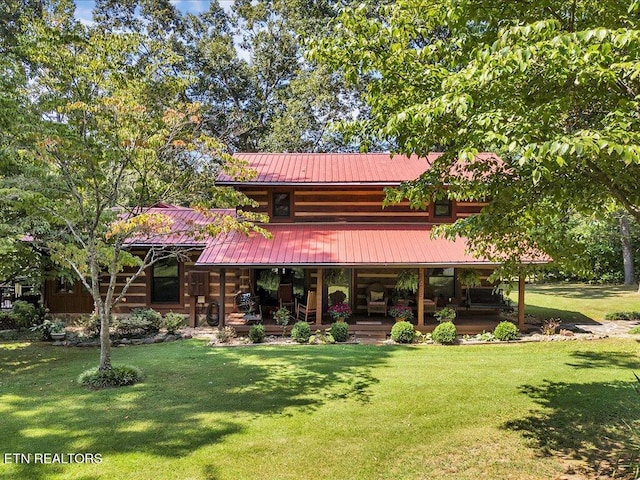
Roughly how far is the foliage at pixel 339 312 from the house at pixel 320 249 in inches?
21.3

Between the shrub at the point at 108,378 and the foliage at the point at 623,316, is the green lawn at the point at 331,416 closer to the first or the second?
the shrub at the point at 108,378

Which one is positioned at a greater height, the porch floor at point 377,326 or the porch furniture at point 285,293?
the porch furniture at point 285,293

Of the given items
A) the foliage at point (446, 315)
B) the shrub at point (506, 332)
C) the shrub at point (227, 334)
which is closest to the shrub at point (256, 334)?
the shrub at point (227, 334)

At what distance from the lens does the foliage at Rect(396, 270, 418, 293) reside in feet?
52.0

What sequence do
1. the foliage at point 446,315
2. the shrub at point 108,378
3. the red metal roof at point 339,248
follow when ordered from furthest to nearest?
1. the foliage at point 446,315
2. the red metal roof at point 339,248
3. the shrub at point 108,378

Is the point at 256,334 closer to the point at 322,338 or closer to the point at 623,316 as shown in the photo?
the point at 322,338

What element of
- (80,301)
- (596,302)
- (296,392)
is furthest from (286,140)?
(296,392)

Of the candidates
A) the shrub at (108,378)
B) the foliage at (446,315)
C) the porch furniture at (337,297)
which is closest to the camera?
the shrub at (108,378)

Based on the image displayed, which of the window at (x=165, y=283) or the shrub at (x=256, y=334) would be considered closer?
the shrub at (x=256, y=334)

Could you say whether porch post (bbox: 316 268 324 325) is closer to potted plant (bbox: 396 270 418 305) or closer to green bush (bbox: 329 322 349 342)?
green bush (bbox: 329 322 349 342)

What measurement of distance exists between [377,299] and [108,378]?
9569 mm

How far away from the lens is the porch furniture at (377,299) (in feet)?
52.6

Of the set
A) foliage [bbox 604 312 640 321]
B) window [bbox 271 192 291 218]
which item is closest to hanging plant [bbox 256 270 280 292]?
window [bbox 271 192 291 218]

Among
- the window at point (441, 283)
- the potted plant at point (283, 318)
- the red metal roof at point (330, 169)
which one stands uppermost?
the red metal roof at point (330, 169)
